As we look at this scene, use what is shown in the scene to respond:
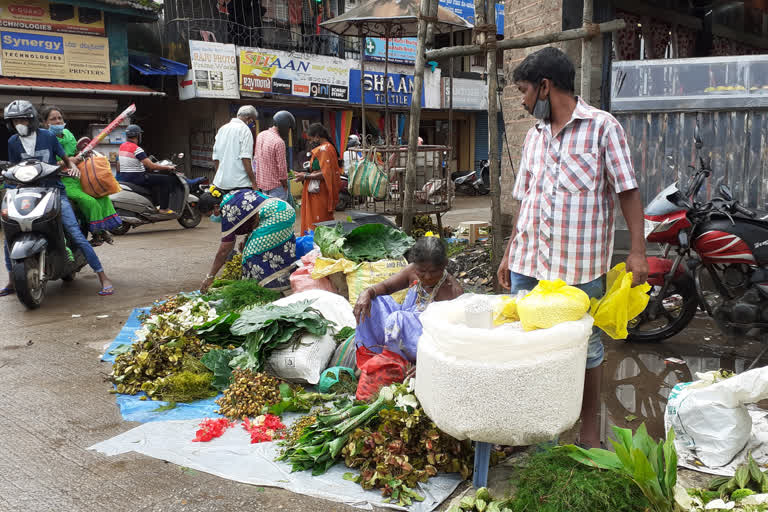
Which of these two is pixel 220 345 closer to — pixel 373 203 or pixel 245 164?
pixel 245 164

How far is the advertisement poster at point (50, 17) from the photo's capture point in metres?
13.0

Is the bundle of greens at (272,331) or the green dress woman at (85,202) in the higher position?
the green dress woman at (85,202)

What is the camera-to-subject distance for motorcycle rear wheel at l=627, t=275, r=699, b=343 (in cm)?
477

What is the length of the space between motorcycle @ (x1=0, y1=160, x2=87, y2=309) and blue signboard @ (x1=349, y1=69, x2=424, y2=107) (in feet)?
40.7

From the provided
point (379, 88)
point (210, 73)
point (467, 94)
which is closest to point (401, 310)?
point (210, 73)

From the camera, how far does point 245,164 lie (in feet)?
22.6

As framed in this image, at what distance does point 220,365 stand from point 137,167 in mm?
7505

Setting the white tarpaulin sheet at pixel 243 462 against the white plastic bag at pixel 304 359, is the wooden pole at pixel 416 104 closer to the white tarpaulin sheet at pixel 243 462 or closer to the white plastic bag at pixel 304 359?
the white plastic bag at pixel 304 359

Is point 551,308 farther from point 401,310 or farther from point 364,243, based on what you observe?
point 364,243

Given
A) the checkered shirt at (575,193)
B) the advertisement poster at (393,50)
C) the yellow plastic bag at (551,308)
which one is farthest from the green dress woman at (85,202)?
the advertisement poster at (393,50)

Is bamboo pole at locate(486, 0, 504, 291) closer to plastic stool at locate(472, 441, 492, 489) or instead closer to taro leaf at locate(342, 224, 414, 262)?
taro leaf at locate(342, 224, 414, 262)

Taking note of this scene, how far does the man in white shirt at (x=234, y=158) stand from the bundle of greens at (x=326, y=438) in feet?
A: 13.4

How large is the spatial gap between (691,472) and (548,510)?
38.7 inches

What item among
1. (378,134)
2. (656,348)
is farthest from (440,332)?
(378,134)
